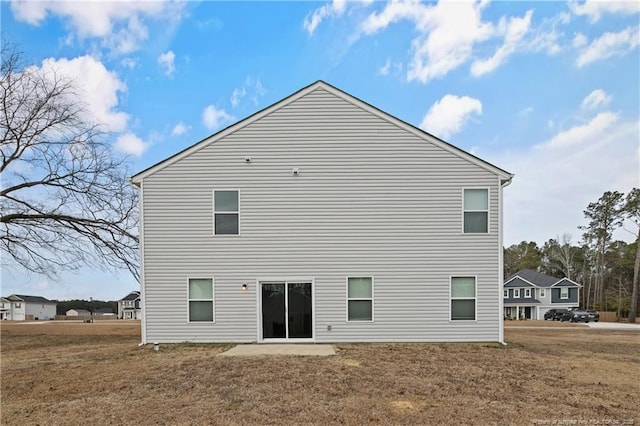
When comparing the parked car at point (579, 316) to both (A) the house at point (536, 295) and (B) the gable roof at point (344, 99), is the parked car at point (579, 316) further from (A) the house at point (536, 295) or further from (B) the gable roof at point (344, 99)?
(B) the gable roof at point (344, 99)

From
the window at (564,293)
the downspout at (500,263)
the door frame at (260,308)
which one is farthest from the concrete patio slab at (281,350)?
the window at (564,293)

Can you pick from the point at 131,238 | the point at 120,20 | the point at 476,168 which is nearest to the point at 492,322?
the point at 476,168

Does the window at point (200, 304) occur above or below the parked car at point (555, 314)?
above

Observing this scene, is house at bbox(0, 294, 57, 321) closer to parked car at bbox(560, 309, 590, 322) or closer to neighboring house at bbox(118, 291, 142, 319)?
neighboring house at bbox(118, 291, 142, 319)

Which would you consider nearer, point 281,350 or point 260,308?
point 281,350

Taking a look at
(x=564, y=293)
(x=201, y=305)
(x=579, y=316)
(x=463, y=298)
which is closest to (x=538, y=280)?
(x=564, y=293)

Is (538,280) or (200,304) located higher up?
(200,304)

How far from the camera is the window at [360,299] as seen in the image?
11.4m

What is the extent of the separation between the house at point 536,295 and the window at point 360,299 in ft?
142

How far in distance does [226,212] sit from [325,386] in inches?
253

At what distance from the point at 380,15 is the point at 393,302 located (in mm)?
9946

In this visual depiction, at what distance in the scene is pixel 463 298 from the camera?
37.5 ft

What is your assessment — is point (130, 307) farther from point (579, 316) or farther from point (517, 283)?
point (579, 316)

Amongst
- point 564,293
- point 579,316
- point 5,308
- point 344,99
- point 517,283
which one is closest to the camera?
point 344,99
